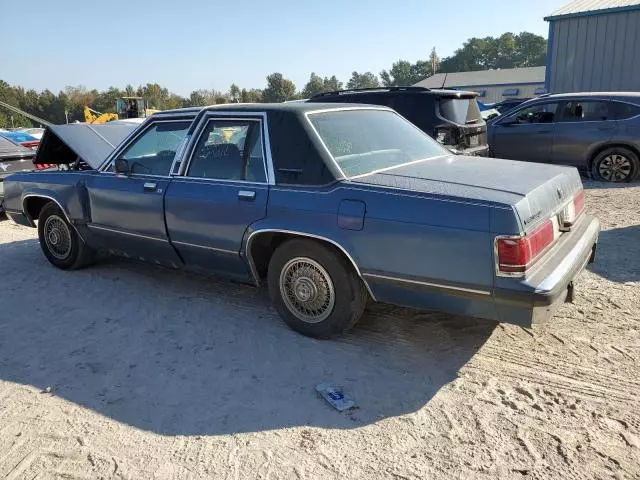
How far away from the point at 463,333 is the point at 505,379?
2.18 feet

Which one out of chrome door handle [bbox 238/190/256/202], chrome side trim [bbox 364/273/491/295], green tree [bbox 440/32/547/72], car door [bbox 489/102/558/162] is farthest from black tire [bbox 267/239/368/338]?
green tree [bbox 440/32/547/72]

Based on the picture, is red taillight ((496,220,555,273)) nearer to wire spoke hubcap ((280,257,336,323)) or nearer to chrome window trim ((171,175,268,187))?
wire spoke hubcap ((280,257,336,323))

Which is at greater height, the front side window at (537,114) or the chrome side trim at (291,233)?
the front side window at (537,114)

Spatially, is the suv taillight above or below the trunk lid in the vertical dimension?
below

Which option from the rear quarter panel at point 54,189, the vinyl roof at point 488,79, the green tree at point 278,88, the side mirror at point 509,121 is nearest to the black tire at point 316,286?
the rear quarter panel at point 54,189

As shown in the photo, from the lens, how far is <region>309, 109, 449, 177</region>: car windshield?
12.8ft

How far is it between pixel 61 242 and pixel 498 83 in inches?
2009

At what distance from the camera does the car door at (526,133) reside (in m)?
10.6

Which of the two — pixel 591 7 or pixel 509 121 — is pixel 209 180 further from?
pixel 591 7

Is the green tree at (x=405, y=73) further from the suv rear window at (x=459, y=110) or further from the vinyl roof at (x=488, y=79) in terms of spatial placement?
the suv rear window at (x=459, y=110)

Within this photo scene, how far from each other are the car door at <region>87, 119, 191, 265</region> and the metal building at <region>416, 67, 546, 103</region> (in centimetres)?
4422

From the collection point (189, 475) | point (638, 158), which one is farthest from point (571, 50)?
point (189, 475)

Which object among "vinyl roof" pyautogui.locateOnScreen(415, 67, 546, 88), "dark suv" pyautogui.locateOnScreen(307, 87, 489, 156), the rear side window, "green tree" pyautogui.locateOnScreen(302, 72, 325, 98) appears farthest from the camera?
"green tree" pyautogui.locateOnScreen(302, 72, 325, 98)

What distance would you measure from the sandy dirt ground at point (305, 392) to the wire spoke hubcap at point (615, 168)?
573 cm
